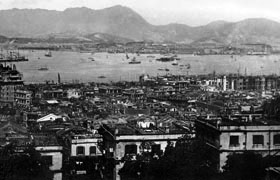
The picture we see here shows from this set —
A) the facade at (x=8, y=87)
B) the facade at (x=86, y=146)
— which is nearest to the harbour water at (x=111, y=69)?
the facade at (x=8, y=87)

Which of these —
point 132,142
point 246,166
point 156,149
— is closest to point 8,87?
point 132,142

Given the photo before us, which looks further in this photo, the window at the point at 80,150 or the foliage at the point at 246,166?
the window at the point at 80,150

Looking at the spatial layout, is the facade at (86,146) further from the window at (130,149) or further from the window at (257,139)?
the window at (257,139)

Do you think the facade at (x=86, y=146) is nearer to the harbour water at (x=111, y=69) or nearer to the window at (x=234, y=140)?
the window at (x=234, y=140)

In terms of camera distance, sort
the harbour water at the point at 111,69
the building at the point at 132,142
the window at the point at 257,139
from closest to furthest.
A: the window at the point at 257,139
the building at the point at 132,142
the harbour water at the point at 111,69

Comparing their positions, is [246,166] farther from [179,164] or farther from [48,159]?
[48,159]

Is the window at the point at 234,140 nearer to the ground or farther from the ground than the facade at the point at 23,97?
farther from the ground

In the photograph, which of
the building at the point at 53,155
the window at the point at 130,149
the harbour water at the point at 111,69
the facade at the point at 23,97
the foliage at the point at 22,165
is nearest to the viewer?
the foliage at the point at 22,165

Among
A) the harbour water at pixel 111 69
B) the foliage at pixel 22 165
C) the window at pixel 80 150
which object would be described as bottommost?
the harbour water at pixel 111 69

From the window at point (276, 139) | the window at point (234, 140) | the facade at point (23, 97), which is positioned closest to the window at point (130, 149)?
the window at point (234, 140)
